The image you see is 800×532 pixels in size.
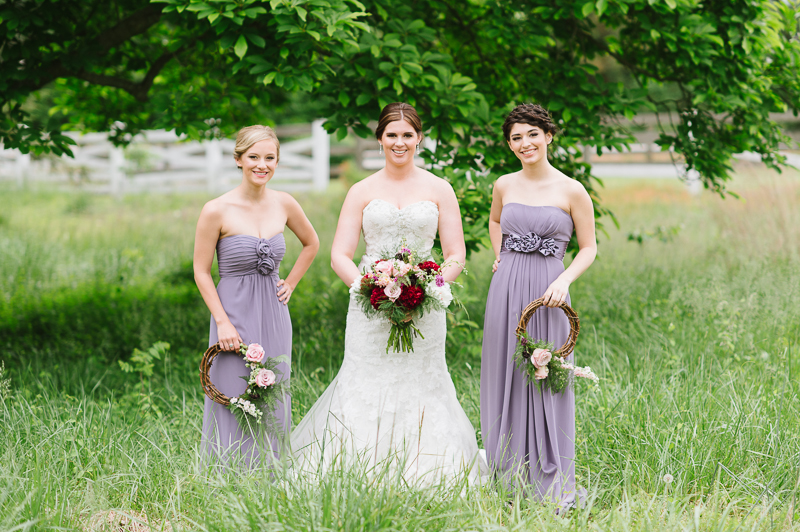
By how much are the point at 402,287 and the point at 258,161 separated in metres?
1.05

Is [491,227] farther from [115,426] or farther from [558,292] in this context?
[115,426]

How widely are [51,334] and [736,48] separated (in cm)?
705

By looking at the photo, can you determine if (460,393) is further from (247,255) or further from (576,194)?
(247,255)

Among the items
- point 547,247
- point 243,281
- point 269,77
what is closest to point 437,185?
point 547,247

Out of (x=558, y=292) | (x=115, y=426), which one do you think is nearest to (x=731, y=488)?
(x=558, y=292)

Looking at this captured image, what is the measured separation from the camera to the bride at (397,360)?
339cm

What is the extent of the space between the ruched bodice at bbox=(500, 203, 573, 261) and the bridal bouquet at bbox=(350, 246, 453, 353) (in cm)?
56

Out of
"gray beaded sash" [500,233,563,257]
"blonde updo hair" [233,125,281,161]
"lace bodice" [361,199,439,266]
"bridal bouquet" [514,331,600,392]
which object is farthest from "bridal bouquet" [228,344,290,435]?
A: "gray beaded sash" [500,233,563,257]

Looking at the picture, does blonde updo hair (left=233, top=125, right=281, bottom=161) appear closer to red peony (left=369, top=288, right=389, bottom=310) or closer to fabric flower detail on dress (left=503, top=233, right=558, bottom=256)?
red peony (left=369, top=288, right=389, bottom=310)

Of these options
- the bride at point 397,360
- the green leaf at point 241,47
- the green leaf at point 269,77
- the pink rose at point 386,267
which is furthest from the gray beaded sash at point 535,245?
the green leaf at point 241,47

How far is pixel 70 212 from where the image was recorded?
14.8 metres

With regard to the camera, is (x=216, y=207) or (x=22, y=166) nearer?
(x=216, y=207)

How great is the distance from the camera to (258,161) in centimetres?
334

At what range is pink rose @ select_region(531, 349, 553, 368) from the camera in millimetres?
3240
